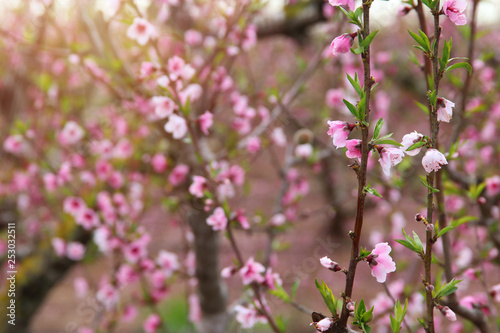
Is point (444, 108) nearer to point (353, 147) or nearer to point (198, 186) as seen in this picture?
point (353, 147)

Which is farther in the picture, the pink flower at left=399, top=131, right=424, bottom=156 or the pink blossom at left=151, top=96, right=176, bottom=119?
the pink blossom at left=151, top=96, right=176, bottom=119

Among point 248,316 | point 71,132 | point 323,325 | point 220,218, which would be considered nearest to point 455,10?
point 323,325

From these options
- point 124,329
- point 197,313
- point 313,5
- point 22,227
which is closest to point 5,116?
point 22,227

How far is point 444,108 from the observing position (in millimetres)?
964

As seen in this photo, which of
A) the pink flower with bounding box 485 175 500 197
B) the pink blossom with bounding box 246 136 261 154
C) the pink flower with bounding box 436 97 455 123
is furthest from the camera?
the pink blossom with bounding box 246 136 261 154

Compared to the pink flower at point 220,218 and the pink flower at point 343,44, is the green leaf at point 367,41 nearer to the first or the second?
the pink flower at point 343,44

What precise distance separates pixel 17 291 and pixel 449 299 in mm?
3286

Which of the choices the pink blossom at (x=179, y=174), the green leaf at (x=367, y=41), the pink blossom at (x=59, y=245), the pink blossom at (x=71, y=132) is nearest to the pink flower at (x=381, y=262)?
the green leaf at (x=367, y=41)

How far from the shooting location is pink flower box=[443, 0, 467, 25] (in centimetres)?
101

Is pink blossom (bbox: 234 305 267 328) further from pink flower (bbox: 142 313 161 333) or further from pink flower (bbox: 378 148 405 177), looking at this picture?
pink flower (bbox: 142 313 161 333)

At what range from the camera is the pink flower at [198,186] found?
1638 mm

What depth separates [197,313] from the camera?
321 centimetres

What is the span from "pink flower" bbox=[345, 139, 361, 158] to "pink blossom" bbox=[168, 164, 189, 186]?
5.86 feet

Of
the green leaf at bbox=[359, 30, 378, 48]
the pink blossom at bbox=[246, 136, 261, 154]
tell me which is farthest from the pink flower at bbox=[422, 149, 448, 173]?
the pink blossom at bbox=[246, 136, 261, 154]
